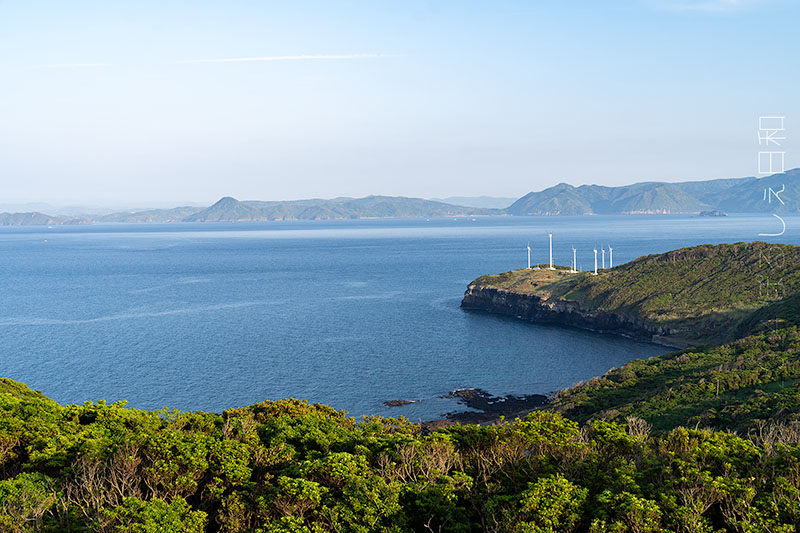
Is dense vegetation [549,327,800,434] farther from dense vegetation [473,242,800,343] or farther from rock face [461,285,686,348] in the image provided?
rock face [461,285,686,348]

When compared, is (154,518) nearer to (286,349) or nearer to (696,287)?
(286,349)

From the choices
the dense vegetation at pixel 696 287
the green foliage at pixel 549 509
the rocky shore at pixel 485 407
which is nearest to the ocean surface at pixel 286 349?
the rocky shore at pixel 485 407

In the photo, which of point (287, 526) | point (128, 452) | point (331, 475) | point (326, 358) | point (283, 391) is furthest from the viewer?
point (326, 358)

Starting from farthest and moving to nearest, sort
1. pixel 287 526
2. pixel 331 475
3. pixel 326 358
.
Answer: pixel 326 358
pixel 331 475
pixel 287 526

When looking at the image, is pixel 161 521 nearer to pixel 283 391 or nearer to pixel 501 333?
pixel 283 391

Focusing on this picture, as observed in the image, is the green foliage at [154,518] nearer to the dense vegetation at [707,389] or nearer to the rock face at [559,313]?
the dense vegetation at [707,389]

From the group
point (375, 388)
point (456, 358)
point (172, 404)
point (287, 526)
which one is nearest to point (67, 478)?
point (287, 526)

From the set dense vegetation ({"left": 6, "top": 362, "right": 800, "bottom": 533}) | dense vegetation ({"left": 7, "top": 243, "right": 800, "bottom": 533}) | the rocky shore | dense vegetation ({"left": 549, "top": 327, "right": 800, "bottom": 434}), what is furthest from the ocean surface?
dense vegetation ({"left": 6, "top": 362, "right": 800, "bottom": 533})
